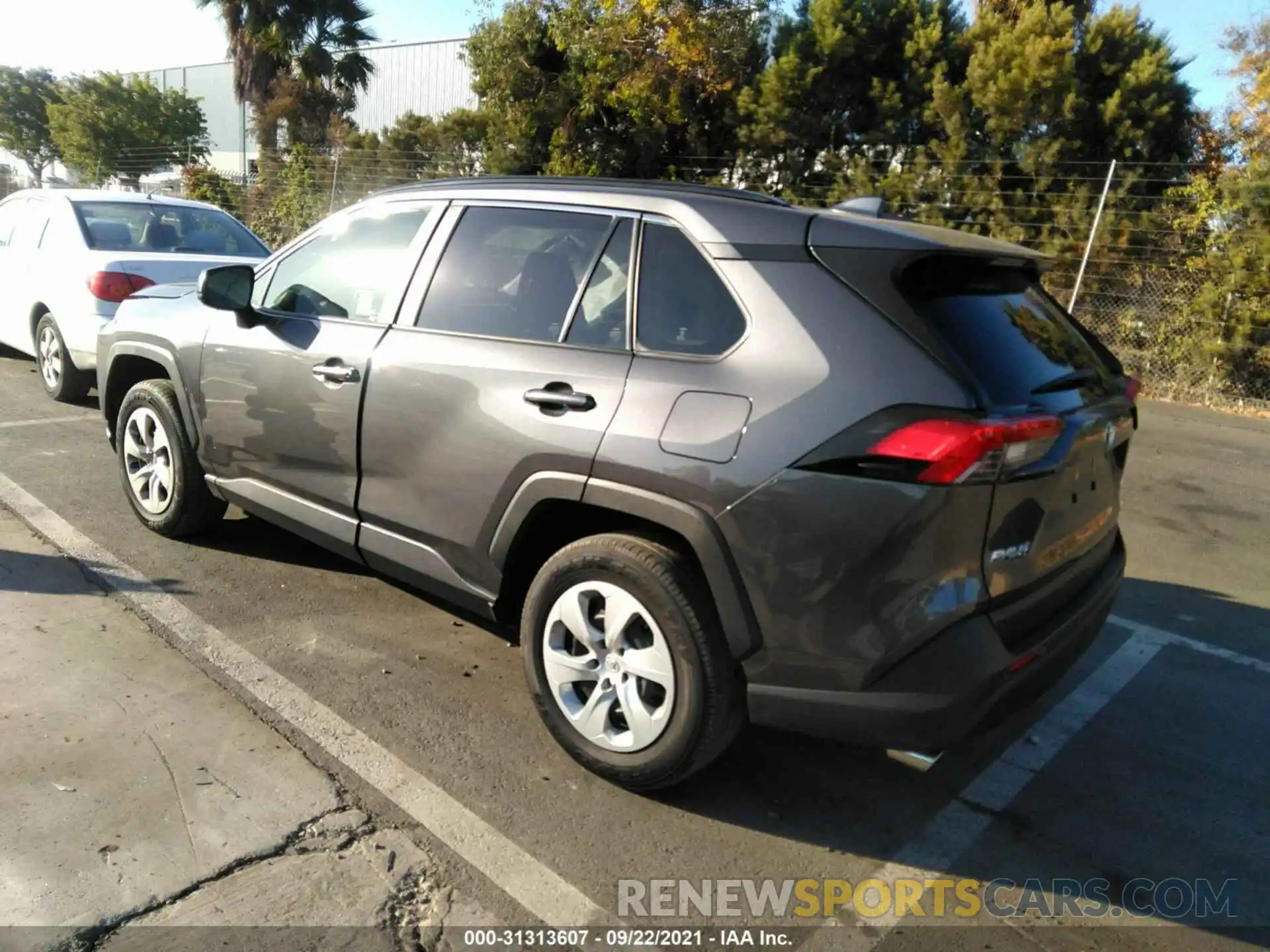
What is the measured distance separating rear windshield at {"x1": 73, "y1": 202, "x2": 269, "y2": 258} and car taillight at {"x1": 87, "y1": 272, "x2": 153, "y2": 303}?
445mm

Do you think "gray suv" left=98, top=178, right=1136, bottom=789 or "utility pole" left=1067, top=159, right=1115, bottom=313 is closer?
"gray suv" left=98, top=178, right=1136, bottom=789

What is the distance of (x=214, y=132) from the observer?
41.4 m

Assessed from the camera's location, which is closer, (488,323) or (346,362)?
(488,323)

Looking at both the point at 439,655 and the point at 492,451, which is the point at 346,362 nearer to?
the point at 492,451

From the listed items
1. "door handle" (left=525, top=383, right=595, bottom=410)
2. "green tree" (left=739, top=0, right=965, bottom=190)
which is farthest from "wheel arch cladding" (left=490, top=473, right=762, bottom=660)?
"green tree" (left=739, top=0, right=965, bottom=190)

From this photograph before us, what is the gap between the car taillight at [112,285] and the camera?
7.06 m

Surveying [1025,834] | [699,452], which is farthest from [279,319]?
[1025,834]

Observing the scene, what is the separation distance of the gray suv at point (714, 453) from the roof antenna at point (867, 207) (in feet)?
0.77

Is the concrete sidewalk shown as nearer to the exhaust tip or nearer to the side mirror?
the exhaust tip

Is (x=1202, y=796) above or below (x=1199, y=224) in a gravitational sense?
below

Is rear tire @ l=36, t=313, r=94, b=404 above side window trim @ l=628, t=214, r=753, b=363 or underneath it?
underneath

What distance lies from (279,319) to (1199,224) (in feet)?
32.8

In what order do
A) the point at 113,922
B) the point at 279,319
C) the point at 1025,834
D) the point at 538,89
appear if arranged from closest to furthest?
the point at 113,922
the point at 1025,834
the point at 279,319
the point at 538,89

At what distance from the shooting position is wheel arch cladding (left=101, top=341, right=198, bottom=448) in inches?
179
